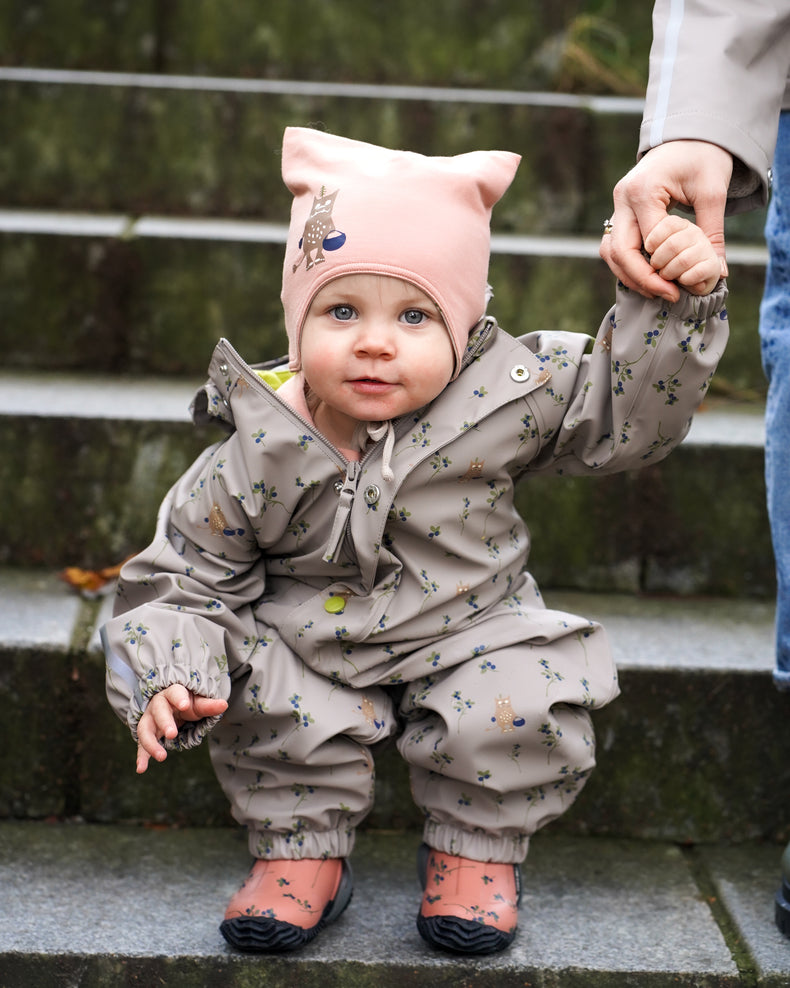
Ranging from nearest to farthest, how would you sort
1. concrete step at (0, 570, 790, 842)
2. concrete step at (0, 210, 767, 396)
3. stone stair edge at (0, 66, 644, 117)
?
concrete step at (0, 570, 790, 842) → concrete step at (0, 210, 767, 396) → stone stair edge at (0, 66, 644, 117)

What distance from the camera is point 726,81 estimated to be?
1.42 meters

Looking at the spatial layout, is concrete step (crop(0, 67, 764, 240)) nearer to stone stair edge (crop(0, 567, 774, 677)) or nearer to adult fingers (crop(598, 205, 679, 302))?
stone stair edge (crop(0, 567, 774, 677))

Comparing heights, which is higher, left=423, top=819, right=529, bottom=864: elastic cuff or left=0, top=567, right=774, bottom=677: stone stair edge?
left=0, top=567, right=774, bottom=677: stone stair edge

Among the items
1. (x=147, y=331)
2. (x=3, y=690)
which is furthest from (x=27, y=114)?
(x=3, y=690)

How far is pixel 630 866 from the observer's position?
183cm

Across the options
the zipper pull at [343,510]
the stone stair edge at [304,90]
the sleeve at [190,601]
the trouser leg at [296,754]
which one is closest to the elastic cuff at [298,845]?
the trouser leg at [296,754]

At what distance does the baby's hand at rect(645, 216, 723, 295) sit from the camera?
1.36m

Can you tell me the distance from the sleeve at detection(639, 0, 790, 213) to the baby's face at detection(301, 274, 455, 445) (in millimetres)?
331

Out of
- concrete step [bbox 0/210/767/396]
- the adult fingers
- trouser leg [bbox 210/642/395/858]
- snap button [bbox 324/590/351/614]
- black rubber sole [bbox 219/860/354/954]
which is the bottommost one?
black rubber sole [bbox 219/860/354/954]

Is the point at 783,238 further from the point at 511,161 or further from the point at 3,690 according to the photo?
the point at 3,690

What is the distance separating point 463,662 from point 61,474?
0.90m

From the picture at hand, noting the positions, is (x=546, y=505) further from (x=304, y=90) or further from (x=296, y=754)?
(x=304, y=90)

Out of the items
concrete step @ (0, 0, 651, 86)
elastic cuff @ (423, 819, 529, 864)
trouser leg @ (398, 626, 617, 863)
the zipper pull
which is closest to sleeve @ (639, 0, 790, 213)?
the zipper pull

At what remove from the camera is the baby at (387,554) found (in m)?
1.48
